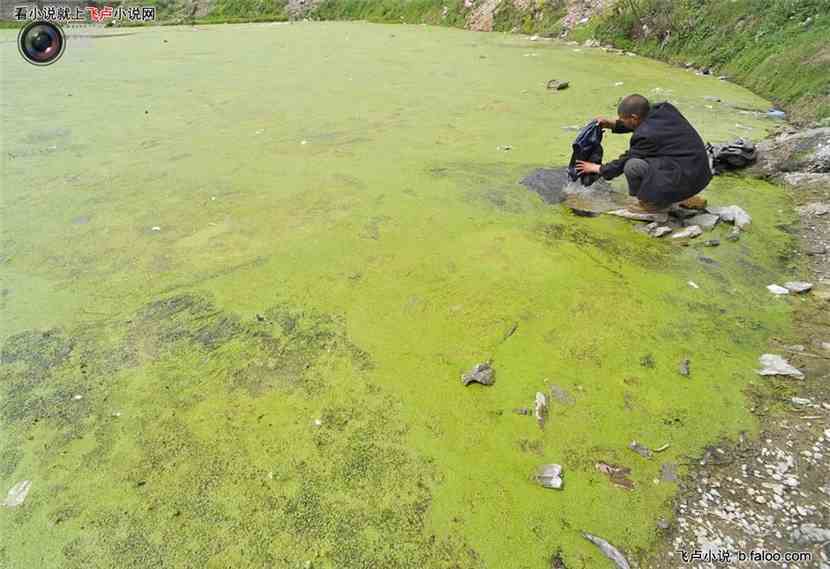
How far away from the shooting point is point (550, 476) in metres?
1.40

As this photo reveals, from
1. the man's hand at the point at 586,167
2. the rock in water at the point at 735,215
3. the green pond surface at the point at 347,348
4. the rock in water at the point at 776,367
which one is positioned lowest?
the green pond surface at the point at 347,348

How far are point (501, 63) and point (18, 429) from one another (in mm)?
6453

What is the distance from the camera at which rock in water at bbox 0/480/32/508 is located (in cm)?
138

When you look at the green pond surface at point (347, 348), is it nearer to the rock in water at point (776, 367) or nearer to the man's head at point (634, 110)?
the rock in water at point (776, 367)

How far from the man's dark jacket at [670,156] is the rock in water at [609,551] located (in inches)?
74.9

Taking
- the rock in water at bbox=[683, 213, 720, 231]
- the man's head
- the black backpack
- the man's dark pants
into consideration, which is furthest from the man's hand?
the black backpack

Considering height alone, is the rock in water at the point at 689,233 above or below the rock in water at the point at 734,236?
below

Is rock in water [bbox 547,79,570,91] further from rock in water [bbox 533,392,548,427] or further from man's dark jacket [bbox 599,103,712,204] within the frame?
Result: rock in water [bbox 533,392,548,427]

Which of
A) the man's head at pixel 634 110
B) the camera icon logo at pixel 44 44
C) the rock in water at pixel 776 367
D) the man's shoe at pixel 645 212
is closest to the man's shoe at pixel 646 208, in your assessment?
the man's shoe at pixel 645 212

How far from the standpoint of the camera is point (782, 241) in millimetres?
2502

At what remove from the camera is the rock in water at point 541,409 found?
1.59 m

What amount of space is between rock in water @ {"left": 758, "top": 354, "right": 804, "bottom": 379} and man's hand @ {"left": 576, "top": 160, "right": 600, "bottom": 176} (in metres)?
1.40

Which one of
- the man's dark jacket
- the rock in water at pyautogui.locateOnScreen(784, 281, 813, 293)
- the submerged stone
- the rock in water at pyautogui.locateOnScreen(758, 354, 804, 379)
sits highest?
the man's dark jacket

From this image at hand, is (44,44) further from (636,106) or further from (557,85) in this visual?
(636,106)
